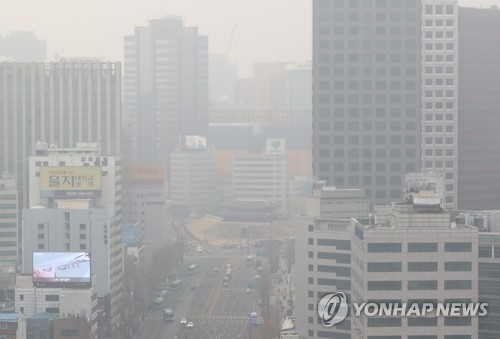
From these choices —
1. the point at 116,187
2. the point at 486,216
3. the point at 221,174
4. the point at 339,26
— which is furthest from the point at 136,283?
the point at 221,174

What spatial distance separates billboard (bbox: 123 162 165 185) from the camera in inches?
3617

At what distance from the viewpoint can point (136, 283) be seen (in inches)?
2904

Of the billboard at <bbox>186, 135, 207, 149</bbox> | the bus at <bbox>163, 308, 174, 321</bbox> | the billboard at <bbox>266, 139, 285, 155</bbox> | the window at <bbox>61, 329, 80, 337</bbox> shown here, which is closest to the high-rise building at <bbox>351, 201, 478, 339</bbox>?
the window at <bbox>61, 329, 80, 337</bbox>

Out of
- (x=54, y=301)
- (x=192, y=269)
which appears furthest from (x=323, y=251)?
(x=192, y=269)

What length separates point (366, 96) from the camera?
6150cm

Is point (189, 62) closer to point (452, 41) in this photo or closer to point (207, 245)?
point (207, 245)

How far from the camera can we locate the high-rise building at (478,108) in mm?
72438

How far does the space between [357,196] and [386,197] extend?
826cm

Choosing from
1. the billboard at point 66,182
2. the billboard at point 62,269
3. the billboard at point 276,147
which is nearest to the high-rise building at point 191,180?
the billboard at point 276,147

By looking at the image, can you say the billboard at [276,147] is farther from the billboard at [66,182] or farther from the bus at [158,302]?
the billboard at [66,182]

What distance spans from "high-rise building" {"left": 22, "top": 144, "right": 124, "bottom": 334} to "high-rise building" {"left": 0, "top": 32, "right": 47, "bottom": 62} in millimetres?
71430

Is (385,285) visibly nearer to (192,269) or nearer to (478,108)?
(478,108)

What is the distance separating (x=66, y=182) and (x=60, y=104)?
2823 centimetres

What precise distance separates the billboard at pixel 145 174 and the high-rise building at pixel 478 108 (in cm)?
2606
